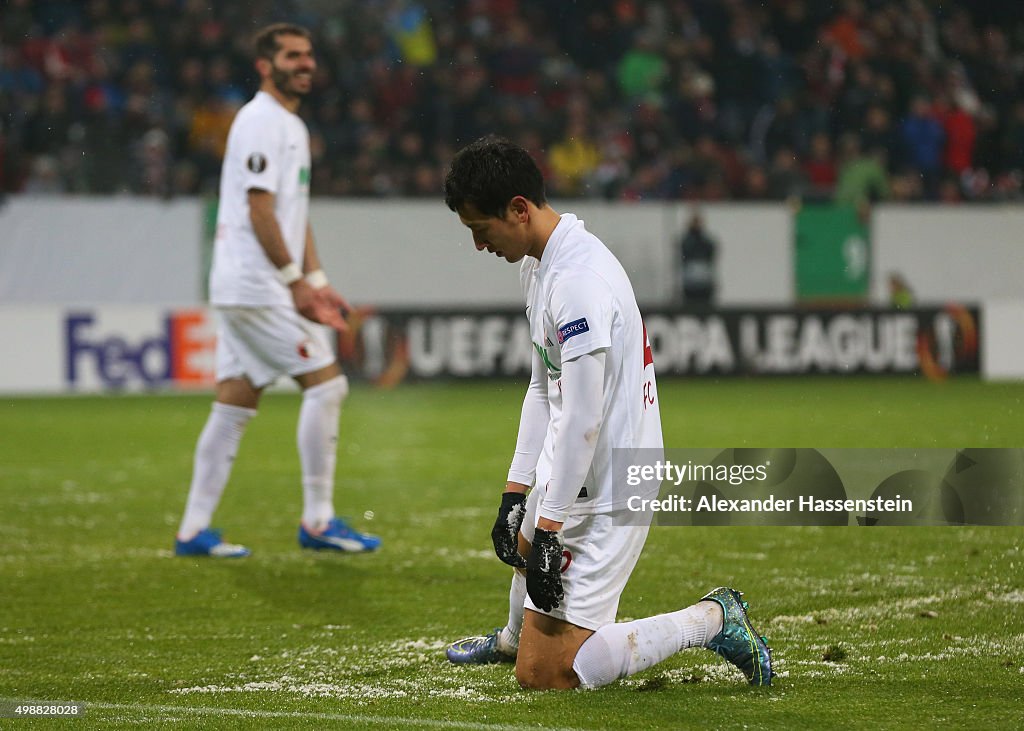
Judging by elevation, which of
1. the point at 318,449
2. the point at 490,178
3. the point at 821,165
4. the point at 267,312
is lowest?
the point at 318,449

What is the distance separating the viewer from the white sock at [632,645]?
161 inches

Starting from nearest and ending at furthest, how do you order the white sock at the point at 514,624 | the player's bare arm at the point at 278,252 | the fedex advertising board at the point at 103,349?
1. the white sock at the point at 514,624
2. the player's bare arm at the point at 278,252
3. the fedex advertising board at the point at 103,349

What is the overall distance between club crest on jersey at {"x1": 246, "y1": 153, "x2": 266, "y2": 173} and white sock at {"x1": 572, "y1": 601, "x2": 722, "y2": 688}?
10.6ft

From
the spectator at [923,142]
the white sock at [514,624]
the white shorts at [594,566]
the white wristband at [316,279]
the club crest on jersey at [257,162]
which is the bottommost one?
the white sock at [514,624]

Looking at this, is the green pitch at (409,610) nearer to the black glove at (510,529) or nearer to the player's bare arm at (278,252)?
the black glove at (510,529)

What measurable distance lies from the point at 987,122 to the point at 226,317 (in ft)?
52.7

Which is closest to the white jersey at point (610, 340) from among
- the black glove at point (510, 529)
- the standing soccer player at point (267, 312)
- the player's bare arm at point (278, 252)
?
the black glove at point (510, 529)

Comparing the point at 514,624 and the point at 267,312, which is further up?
the point at 267,312

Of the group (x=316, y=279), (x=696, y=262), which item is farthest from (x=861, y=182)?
(x=316, y=279)

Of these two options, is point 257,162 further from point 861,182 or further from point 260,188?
point 861,182

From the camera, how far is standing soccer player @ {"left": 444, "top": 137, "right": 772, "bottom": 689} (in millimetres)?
3951

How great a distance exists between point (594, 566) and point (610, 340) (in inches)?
25.6

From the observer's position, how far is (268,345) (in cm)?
663

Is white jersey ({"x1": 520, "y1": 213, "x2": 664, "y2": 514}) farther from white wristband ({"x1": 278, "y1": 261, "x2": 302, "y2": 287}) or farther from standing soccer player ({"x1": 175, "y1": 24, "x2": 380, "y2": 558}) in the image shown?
standing soccer player ({"x1": 175, "y1": 24, "x2": 380, "y2": 558})
